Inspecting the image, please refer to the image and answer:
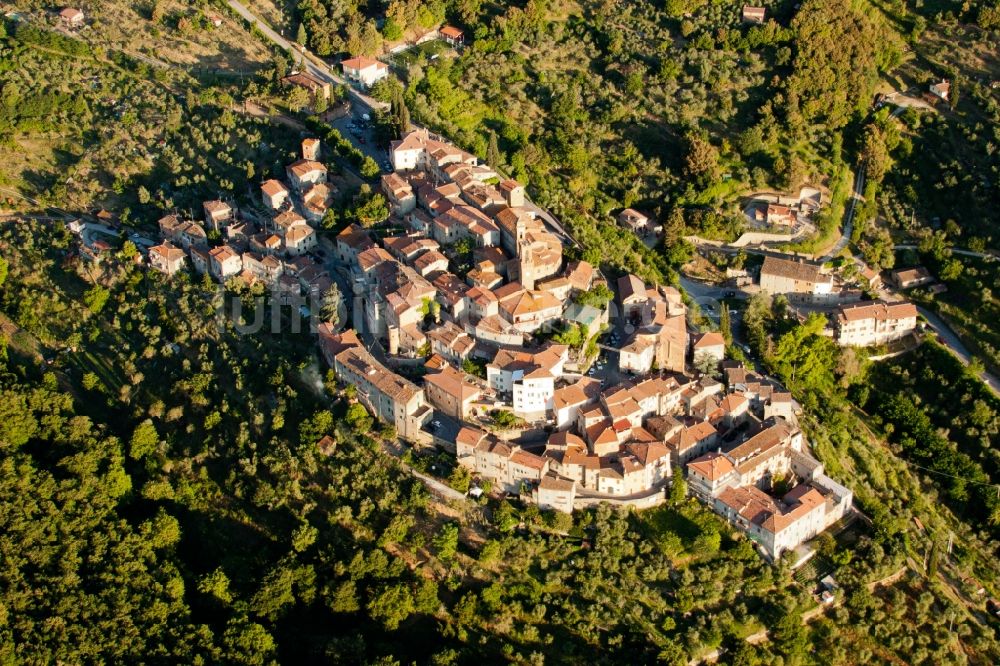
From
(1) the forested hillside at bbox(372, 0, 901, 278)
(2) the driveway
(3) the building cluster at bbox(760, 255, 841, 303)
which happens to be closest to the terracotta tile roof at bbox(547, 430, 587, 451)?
(1) the forested hillside at bbox(372, 0, 901, 278)

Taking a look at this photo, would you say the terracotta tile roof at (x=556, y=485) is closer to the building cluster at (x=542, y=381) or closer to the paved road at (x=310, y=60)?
the building cluster at (x=542, y=381)

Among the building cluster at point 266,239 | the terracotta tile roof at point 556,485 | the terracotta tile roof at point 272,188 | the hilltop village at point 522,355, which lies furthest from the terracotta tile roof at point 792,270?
the terracotta tile roof at point 272,188

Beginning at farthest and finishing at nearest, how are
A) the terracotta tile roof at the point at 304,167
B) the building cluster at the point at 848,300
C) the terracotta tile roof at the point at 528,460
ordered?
1. the terracotta tile roof at the point at 304,167
2. the building cluster at the point at 848,300
3. the terracotta tile roof at the point at 528,460

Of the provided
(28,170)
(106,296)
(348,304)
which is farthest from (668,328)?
(28,170)

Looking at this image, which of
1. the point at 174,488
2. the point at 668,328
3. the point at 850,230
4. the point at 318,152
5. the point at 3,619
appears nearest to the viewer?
the point at 3,619

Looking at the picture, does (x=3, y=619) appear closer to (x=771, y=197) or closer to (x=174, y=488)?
(x=174, y=488)

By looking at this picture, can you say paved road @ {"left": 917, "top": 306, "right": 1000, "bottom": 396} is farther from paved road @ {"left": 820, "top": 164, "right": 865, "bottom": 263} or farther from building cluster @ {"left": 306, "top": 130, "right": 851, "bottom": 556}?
building cluster @ {"left": 306, "top": 130, "right": 851, "bottom": 556}

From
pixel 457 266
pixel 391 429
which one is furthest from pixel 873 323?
pixel 391 429
